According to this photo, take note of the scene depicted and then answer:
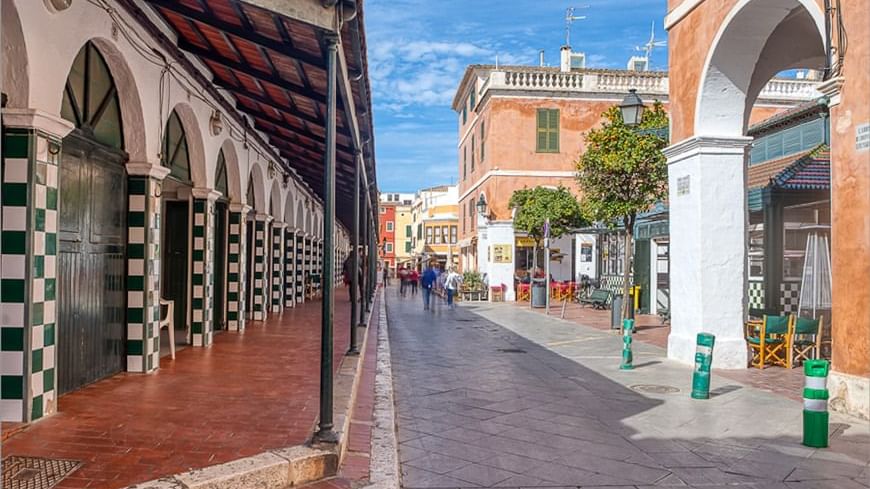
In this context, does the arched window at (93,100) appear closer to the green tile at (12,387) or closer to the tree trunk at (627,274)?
A: the green tile at (12,387)

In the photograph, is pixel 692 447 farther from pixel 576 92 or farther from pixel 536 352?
pixel 576 92

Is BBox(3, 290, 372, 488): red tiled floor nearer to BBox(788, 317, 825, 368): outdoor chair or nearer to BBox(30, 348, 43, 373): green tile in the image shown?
BBox(30, 348, 43, 373): green tile

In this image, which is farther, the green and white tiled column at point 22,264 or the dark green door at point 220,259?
the dark green door at point 220,259

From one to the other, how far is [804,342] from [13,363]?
991cm

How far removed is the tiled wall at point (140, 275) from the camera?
7.56m

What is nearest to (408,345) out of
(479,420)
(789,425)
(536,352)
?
(536,352)

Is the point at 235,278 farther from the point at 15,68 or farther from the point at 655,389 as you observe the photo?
the point at 655,389

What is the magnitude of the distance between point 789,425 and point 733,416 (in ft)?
1.77

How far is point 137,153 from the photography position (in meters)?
7.50

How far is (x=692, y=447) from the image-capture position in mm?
5730

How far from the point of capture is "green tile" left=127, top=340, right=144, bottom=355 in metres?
7.56

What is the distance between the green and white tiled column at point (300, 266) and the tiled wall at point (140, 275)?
13101 mm

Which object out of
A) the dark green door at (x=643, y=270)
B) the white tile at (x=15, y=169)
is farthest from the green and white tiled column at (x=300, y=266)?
the white tile at (x=15, y=169)

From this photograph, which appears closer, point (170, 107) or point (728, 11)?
point (170, 107)
